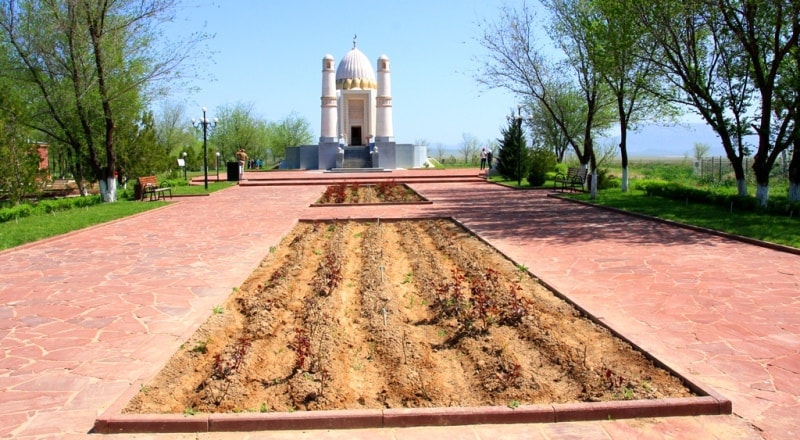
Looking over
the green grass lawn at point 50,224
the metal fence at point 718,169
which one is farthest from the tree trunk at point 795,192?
the green grass lawn at point 50,224

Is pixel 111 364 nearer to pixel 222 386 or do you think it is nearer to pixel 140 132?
pixel 222 386

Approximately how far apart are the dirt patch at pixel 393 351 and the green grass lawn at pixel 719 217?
5.35 m

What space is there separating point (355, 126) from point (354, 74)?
166 inches

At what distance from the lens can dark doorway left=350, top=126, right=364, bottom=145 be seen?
50938 mm

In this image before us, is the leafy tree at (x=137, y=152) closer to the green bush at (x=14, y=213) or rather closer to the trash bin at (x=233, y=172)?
the trash bin at (x=233, y=172)

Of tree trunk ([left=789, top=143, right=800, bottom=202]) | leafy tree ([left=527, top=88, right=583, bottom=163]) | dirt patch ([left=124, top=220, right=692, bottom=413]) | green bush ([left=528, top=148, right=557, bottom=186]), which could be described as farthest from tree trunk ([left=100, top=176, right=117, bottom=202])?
leafy tree ([left=527, top=88, right=583, bottom=163])

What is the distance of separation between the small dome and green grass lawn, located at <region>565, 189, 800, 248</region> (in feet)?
113

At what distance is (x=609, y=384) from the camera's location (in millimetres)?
4156

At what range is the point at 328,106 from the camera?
46375mm

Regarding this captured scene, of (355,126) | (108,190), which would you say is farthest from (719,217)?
(355,126)

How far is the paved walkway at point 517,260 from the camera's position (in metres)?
3.76

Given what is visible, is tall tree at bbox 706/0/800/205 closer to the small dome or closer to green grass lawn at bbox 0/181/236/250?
green grass lawn at bbox 0/181/236/250

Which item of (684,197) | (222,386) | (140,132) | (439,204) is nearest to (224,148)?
(140,132)

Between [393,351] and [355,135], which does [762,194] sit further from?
[355,135]
